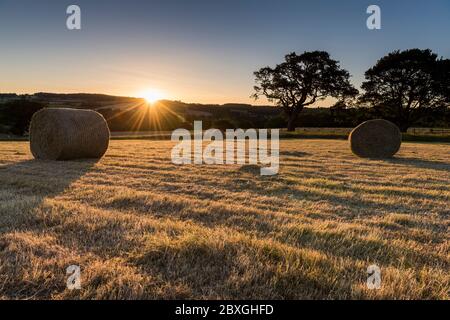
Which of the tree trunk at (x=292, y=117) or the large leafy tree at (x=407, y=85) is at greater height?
the large leafy tree at (x=407, y=85)

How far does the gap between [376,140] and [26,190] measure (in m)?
A: 17.8

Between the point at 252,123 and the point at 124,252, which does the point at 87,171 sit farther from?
the point at 252,123

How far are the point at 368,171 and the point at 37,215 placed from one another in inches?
430

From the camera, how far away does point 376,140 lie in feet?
66.5

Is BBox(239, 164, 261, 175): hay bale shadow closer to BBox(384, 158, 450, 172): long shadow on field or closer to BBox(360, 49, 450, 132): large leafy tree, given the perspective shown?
BBox(384, 158, 450, 172): long shadow on field

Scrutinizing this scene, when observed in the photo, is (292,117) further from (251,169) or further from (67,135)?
(251,169)

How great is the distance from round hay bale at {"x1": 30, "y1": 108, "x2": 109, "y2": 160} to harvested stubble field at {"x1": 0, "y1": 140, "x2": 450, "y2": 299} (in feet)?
22.9

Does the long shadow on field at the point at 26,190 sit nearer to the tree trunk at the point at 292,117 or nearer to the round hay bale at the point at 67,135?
the round hay bale at the point at 67,135

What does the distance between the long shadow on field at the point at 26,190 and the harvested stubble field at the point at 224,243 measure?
0.03 metres

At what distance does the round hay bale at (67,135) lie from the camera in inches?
594

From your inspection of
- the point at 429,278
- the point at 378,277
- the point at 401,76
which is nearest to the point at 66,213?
the point at 378,277

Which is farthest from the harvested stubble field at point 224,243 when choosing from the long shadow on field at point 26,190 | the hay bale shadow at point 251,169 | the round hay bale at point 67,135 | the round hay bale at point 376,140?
the round hay bale at point 376,140

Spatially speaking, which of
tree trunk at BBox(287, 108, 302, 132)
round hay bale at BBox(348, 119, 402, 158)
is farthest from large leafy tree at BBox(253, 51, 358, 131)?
round hay bale at BBox(348, 119, 402, 158)

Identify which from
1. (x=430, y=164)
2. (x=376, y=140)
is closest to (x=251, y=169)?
(x=430, y=164)
